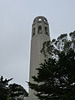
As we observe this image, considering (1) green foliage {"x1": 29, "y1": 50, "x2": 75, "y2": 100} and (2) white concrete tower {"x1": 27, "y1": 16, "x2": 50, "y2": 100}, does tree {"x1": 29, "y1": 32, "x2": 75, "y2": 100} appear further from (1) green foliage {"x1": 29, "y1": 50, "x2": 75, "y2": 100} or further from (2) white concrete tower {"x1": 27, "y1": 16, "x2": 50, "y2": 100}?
(2) white concrete tower {"x1": 27, "y1": 16, "x2": 50, "y2": 100}

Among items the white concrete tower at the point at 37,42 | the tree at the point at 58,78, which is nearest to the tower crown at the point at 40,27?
the white concrete tower at the point at 37,42

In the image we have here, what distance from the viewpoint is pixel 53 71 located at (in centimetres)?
1238

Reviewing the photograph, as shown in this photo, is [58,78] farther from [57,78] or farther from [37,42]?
[37,42]

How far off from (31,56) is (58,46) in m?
7.54

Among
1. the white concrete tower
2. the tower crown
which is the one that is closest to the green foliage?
the white concrete tower

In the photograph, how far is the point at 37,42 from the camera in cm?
2409

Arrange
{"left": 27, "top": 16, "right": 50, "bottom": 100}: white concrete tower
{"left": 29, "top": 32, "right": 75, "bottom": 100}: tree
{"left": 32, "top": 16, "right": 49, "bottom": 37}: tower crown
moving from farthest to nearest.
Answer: {"left": 32, "top": 16, "right": 49, "bottom": 37}: tower crown < {"left": 27, "top": 16, "right": 50, "bottom": 100}: white concrete tower < {"left": 29, "top": 32, "right": 75, "bottom": 100}: tree

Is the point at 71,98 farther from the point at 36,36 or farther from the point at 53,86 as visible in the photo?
the point at 36,36

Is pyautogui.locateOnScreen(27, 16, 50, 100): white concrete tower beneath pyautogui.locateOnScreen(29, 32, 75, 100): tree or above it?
above

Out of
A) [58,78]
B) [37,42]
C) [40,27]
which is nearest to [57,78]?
[58,78]

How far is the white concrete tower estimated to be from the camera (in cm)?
2222

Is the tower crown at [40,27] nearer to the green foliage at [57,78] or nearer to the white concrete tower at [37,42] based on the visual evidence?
the white concrete tower at [37,42]

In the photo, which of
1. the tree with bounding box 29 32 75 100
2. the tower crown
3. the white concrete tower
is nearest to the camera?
the tree with bounding box 29 32 75 100

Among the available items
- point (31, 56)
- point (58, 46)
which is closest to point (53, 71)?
point (58, 46)
